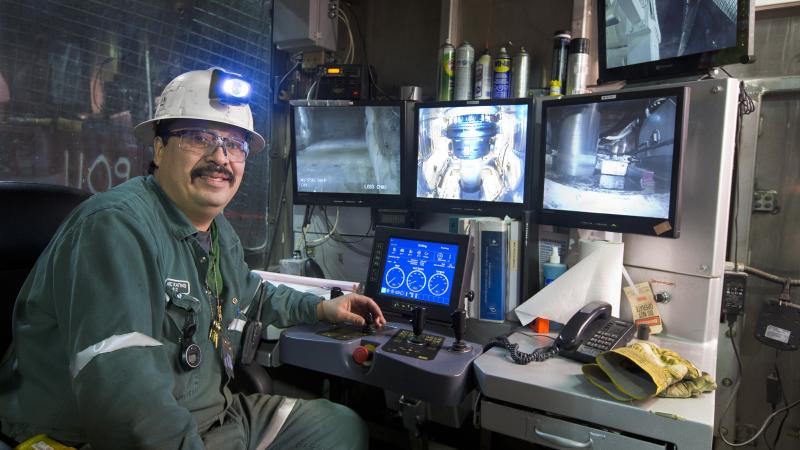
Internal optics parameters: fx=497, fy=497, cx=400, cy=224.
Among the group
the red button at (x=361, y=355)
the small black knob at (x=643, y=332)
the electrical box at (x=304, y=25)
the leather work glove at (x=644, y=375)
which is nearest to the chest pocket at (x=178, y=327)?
the red button at (x=361, y=355)

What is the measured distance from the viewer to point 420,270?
166 cm

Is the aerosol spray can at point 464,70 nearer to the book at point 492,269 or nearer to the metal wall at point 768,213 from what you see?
the book at point 492,269

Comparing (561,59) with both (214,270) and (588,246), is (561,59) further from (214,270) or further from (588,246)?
(214,270)

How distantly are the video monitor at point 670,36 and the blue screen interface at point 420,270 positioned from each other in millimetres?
904

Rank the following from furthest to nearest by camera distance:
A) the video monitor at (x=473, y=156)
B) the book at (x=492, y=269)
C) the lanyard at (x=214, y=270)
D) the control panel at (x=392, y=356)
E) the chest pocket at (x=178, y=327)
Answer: the video monitor at (x=473, y=156), the book at (x=492, y=269), the lanyard at (x=214, y=270), the control panel at (x=392, y=356), the chest pocket at (x=178, y=327)

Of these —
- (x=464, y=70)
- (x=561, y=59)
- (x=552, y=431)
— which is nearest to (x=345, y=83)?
(x=464, y=70)

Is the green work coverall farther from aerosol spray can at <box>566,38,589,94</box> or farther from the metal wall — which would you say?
the metal wall

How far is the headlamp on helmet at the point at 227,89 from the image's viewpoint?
1340 millimetres

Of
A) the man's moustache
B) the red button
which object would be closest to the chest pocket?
the man's moustache

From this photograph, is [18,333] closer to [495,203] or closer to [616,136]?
[495,203]

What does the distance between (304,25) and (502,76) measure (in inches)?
41.4

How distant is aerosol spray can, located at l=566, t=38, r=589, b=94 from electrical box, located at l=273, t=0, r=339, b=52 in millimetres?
1267

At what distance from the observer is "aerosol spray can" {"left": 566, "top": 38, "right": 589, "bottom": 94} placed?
6.34ft

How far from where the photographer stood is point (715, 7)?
5.02 ft
